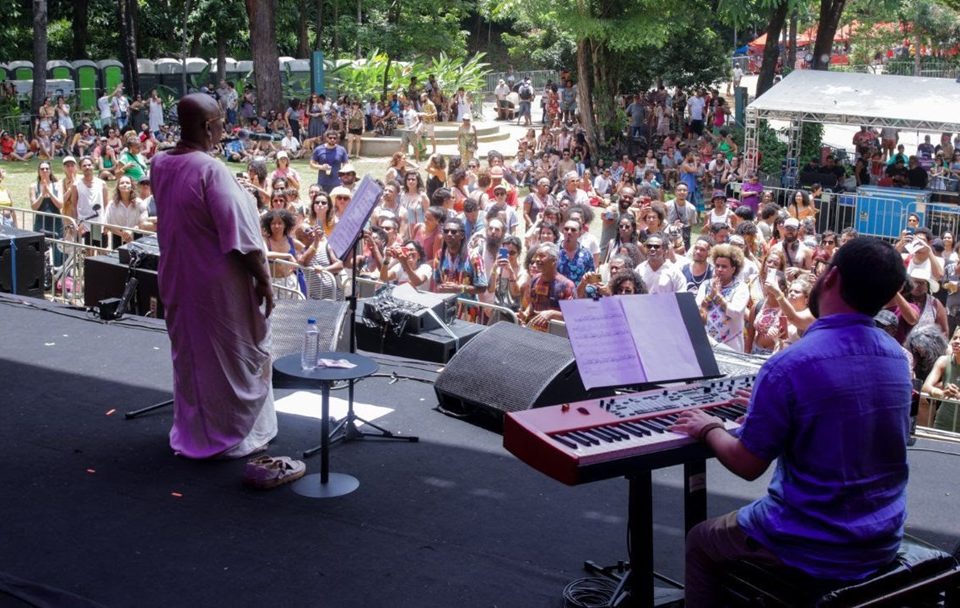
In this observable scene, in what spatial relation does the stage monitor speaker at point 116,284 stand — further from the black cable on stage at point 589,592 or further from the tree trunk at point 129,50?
the tree trunk at point 129,50

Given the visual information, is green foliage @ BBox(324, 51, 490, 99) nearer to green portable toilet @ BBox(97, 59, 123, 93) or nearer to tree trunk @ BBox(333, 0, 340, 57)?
tree trunk @ BBox(333, 0, 340, 57)

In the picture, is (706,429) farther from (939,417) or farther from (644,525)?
(939,417)

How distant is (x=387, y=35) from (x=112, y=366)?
28.1 meters

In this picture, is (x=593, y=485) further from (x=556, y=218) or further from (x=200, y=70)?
(x=200, y=70)

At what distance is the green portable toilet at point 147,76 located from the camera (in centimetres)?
3020

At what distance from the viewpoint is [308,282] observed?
8875 mm

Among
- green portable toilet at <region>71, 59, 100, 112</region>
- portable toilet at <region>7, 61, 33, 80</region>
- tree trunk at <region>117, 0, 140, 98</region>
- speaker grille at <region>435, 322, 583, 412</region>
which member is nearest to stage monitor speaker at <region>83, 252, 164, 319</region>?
speaker grille at <region>435, 322, 583, 412</region>

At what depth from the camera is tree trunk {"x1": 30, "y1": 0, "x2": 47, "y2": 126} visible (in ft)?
78.9

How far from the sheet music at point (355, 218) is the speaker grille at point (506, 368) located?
2.95 feet

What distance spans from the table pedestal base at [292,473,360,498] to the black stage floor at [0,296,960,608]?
5 centimetres

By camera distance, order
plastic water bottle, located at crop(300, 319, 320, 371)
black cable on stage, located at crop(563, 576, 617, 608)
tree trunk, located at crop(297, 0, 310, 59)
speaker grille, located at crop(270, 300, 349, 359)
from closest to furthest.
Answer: black cable on stage, located at crop(563, 576, 617, 608) → plastic water bottle, located at crop(300, 319, 320, 371) → speaker grille, located at crop(270, 300, 349, 359) → tree trunk, located at crop(297, 0, 310, 59)

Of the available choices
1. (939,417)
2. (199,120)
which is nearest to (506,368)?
(199,120)

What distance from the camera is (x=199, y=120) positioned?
4957 mm

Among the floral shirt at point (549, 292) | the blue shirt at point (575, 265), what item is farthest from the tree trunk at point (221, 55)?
the floral shirt at point (549, 292)
